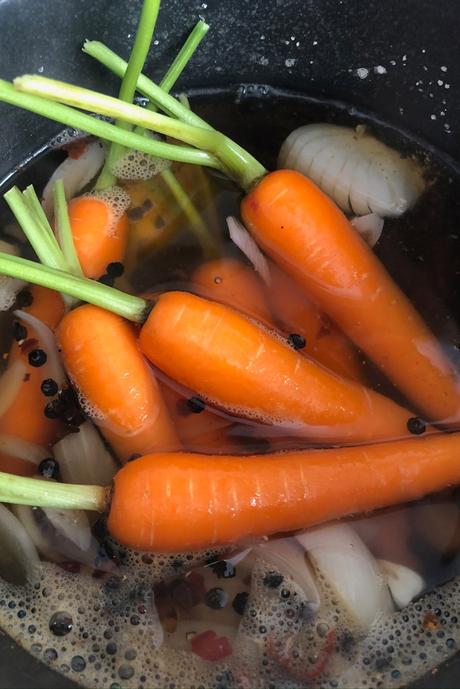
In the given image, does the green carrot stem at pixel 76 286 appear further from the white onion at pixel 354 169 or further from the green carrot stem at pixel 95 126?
the white onion at pixel 354 169

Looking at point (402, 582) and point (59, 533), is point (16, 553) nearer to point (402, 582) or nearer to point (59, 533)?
point (59, 533)

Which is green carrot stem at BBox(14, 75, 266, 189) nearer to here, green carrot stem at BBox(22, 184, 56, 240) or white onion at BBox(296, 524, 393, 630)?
green carrot stem at BBox(22, 184, 56, 240)

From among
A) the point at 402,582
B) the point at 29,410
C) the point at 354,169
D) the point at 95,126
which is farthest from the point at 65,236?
the point at 402,582

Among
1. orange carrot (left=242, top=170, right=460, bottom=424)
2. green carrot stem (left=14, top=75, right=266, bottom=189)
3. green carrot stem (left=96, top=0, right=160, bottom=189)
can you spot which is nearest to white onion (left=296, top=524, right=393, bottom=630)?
orange carrot (left=242, top=170, right=460, bottom=424)

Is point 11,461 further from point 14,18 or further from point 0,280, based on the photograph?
point 14,18

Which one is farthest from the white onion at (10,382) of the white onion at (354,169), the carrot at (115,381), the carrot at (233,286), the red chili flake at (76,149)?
the white onion at (354,169)

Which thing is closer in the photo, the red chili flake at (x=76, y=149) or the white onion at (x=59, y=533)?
the white onion at (x=59, y=533)
